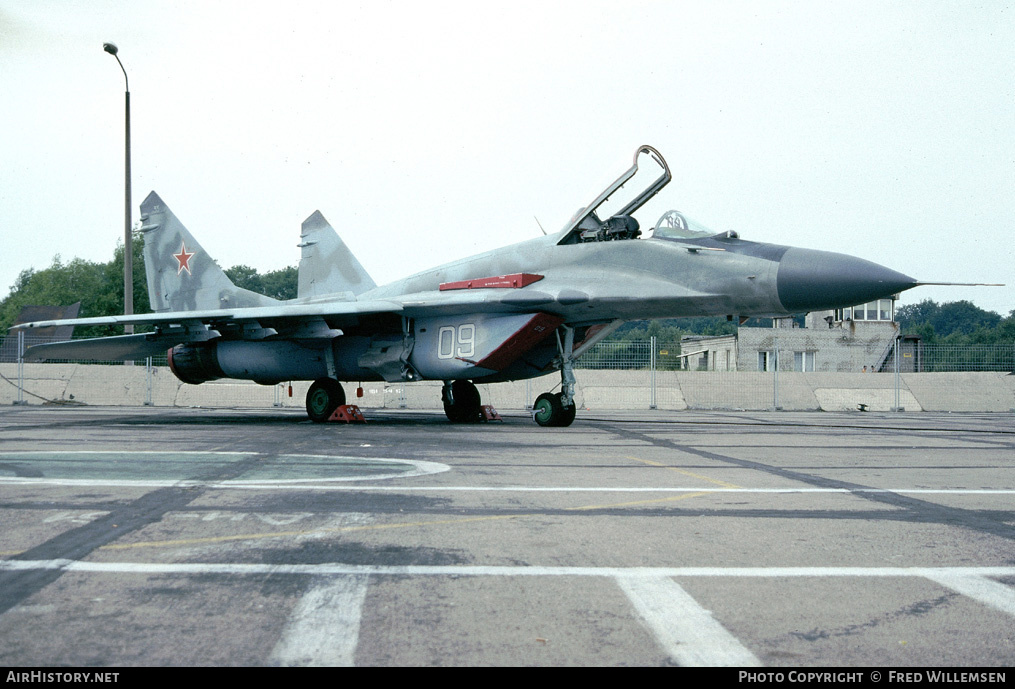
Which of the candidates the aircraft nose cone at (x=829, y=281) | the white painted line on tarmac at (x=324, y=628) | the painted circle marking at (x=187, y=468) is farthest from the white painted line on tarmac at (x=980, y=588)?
the aircraft nose cone at (x=829, y=281)

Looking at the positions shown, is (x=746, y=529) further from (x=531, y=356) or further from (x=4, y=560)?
(x=531, y=356)

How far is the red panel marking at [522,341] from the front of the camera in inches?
512

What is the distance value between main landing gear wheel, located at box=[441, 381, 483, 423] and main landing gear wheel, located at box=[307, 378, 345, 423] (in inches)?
80.5

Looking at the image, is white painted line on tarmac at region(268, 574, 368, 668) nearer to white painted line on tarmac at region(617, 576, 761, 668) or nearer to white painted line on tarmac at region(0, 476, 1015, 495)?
white painted line on tarmac at region(617, 576, 761, 668)

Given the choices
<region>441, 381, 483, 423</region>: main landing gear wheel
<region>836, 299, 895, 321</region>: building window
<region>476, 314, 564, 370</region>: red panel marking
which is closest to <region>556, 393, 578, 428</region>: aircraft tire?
<region>476, 314, 564, 370</region>: red panel marking

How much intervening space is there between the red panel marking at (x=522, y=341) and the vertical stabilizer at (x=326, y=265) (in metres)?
5.93

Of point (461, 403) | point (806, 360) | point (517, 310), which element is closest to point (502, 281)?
point (517, 310)

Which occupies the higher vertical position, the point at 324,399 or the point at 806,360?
the point at 806,360

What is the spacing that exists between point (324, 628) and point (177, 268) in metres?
18.0

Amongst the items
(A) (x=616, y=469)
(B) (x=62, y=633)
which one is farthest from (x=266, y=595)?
(A) (x=616, y=469)

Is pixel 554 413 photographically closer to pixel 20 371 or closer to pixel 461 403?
pixel 461 403

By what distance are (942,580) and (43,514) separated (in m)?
4.52

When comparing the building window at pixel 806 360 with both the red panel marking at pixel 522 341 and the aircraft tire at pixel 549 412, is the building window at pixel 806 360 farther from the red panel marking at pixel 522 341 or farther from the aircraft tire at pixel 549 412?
the red panel marking at pixel 522 341

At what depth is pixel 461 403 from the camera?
1541 centimetres
